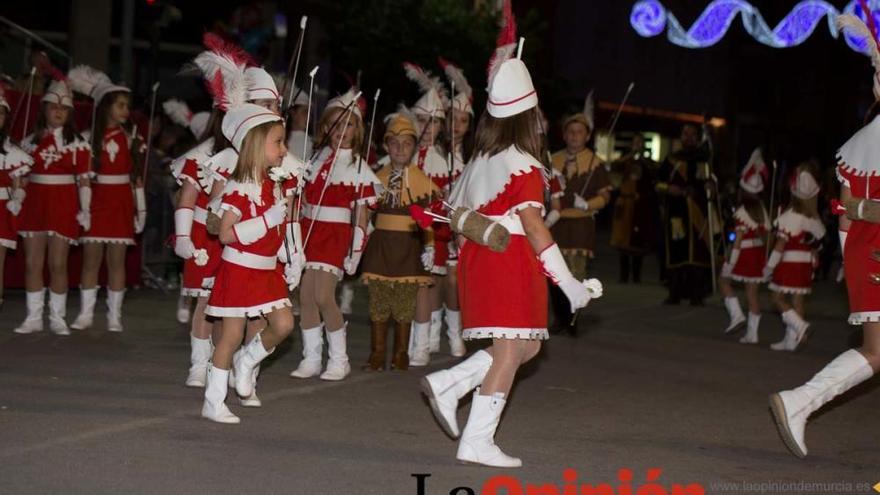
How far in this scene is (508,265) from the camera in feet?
24.3

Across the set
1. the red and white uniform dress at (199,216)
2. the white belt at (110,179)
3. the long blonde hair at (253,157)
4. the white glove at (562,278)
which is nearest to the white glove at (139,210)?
the white belt at (110,179)

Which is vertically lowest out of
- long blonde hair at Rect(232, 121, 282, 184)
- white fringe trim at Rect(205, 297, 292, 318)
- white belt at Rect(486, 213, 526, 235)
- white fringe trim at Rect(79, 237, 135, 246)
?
white fringe trim at Rect(205, 297, 292, 318)

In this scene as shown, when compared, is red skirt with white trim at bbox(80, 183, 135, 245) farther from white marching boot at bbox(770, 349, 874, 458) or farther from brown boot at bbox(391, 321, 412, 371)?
white marching boot at bbox(770, 349, 874, 458)

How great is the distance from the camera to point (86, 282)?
12102 mm

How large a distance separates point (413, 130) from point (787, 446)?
3815mm

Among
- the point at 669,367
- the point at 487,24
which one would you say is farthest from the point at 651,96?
the point at 669,367

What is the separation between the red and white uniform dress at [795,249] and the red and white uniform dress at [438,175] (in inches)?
136

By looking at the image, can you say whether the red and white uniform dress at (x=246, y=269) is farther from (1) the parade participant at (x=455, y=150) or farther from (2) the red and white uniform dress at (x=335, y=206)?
(1) the parade participant at (x=455, y=150)

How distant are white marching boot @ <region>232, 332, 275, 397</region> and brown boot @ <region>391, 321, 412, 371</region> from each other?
6.75ft

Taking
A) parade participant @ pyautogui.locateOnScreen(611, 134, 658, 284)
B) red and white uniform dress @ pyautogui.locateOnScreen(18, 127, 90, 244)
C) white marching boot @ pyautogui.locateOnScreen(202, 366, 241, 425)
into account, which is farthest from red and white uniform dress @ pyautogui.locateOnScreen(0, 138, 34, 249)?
parade participant @ pyautogui.locateOnScreen(611, 134, 658, 284)

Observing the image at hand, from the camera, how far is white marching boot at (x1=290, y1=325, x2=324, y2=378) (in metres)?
10.3

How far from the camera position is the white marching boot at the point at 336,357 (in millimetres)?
10234

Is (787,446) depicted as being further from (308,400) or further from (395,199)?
(395,199)

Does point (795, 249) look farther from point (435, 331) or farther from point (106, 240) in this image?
point (106, 240)
